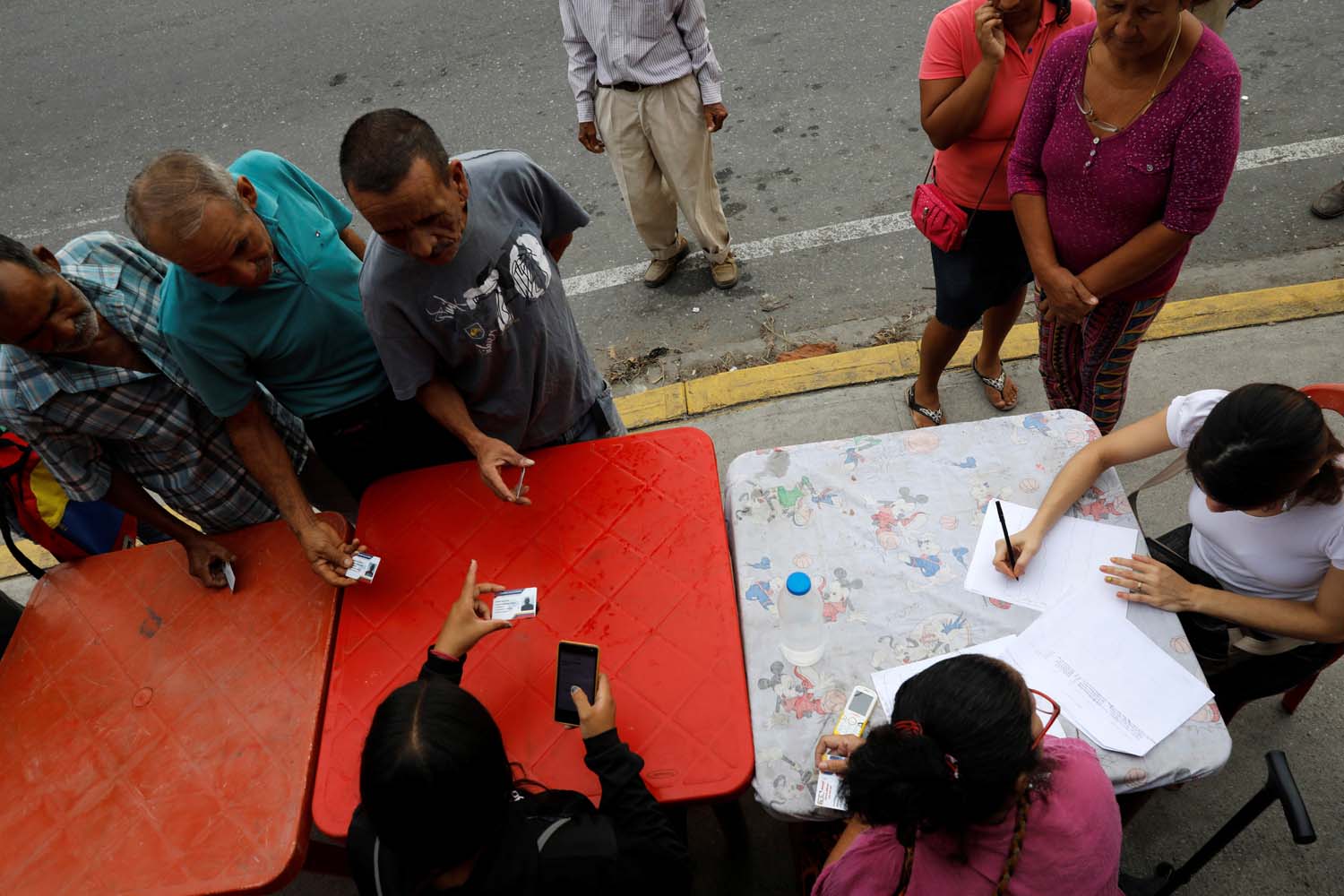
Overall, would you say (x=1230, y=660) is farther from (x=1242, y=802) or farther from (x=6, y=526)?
(x=6, y=526)

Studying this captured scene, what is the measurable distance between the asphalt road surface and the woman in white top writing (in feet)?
6.04

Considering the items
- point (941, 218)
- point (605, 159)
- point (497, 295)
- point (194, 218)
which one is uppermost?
point (194, 218)

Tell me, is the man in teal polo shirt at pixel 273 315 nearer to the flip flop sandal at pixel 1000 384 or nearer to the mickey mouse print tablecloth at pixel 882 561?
the mickey mouse print tablecloth at pixel 882 561

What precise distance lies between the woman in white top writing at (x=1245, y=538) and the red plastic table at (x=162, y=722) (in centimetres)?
174

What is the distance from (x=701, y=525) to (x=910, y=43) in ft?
14.0

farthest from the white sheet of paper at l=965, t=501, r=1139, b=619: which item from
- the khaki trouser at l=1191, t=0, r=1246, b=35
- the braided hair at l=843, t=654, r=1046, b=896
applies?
the khaki trouser at l=1191, t=0, r=1246, b=35

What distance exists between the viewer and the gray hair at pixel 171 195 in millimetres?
1828

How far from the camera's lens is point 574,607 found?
200 cm

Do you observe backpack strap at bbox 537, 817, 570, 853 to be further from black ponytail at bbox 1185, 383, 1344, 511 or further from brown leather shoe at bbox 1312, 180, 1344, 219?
brown leather shoe at bbox 1312, 180, 1344, 219

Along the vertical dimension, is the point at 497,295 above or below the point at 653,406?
above

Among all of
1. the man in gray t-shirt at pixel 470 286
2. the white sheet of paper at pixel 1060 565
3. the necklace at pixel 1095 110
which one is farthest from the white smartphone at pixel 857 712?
the necklace at pixel 1095 110

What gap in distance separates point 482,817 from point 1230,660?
1830 millimetres

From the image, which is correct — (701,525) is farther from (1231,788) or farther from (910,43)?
(910,43)

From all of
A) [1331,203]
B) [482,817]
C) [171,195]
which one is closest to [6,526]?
[171,195]
